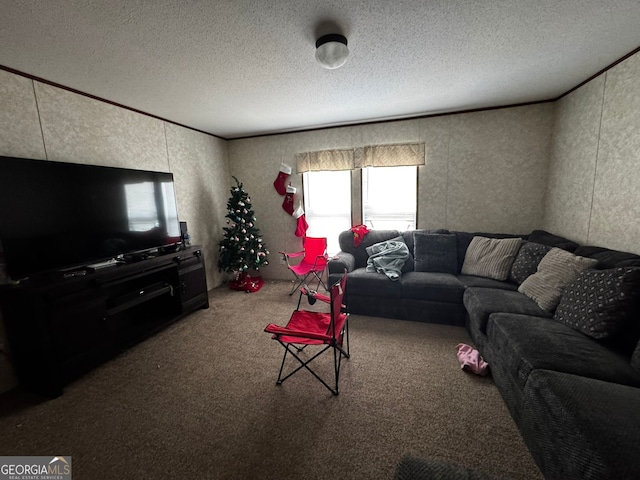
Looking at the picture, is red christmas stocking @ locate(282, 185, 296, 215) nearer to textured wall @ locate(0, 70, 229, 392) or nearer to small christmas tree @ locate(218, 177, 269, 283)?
small christmas tree @ locate(218, 177, 269, 283)

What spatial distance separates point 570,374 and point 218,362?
241cm

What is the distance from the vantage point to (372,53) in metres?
1.97

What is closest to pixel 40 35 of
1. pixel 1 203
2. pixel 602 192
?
pixel 1 203

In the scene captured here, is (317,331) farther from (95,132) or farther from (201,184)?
(201,184)

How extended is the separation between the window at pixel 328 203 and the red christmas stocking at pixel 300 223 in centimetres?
14

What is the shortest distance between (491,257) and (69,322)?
399 centimetres

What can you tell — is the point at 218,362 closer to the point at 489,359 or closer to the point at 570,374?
the point at 489,359

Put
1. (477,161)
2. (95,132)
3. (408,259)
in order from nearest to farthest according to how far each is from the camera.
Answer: (95,132), (408,259), (477,161)

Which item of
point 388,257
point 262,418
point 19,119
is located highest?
point 19,119

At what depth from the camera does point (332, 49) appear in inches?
Answer: 68.2

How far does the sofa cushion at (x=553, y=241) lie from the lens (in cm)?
247

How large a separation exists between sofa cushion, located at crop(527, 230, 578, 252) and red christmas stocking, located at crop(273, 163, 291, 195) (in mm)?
3371

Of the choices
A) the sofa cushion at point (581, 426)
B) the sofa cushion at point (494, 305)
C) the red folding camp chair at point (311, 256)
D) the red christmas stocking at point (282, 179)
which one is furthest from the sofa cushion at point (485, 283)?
the red christmas stocking at point (282, 179)

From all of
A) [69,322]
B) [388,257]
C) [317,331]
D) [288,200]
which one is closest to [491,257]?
[388,257]
